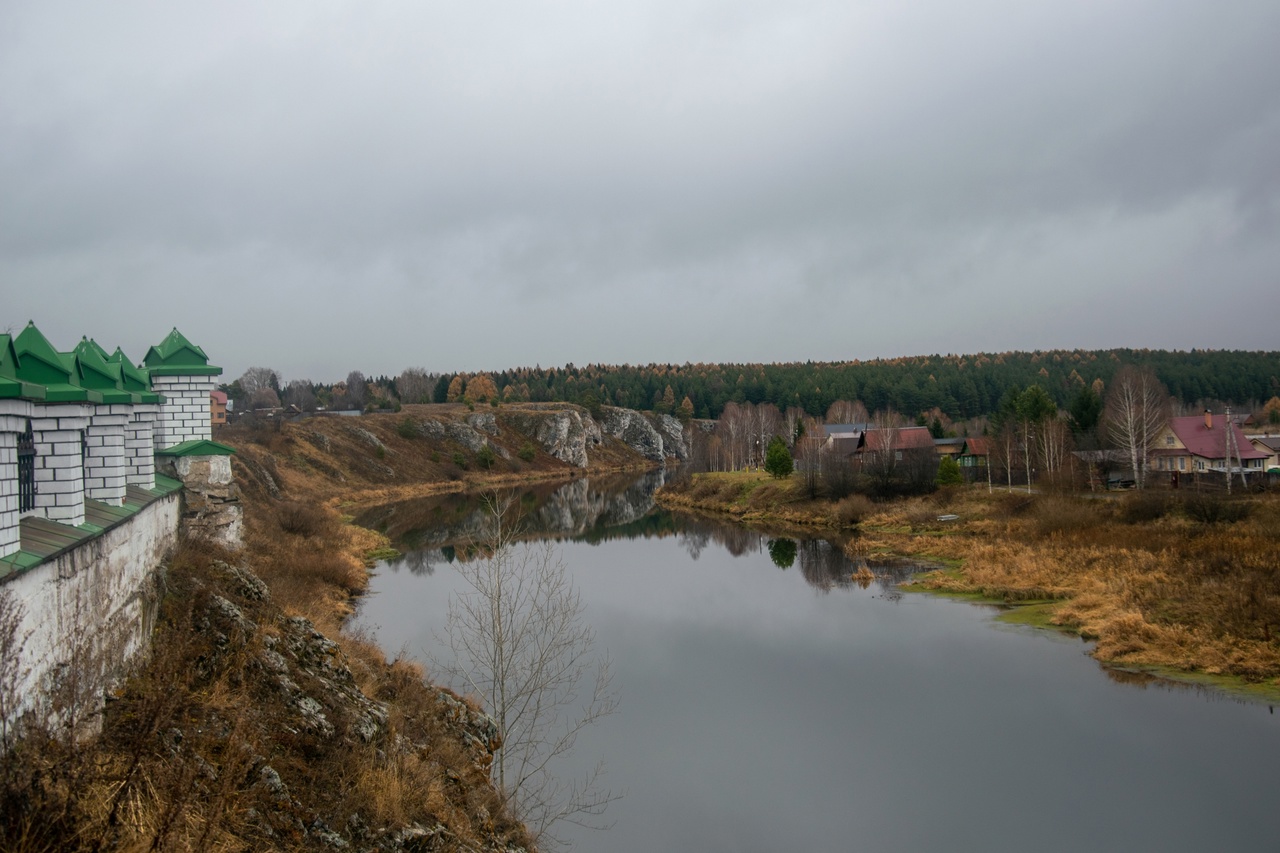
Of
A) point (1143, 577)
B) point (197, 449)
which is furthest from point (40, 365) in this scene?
point (1143, 577)

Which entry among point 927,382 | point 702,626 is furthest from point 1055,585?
point 927,382

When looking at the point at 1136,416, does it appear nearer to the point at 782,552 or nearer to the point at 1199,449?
the point at 1199,449

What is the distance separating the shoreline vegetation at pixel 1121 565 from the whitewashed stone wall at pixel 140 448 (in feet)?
58.3

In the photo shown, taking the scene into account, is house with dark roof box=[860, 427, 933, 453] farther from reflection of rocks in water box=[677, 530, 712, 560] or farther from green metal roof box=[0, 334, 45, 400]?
green metal roof box=[0, 334, 45, 400]

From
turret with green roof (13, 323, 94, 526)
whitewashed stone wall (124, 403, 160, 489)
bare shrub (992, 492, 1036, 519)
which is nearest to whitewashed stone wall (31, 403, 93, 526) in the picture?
turret with green roof (13, 323, 94, 526)

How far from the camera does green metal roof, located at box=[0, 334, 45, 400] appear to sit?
5789 mm

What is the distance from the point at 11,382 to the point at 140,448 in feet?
20.2

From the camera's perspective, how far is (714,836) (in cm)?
1137

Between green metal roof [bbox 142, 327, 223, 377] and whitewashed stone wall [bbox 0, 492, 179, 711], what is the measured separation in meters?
4.98

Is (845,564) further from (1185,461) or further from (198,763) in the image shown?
(198,763)

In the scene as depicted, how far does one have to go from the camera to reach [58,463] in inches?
293

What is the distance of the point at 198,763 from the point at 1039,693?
48.0 feet

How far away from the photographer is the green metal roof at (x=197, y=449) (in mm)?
13117

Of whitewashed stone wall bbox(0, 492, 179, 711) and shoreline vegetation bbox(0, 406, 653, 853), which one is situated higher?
whitewashed stone wall bbox(0, 492, 179, 711)
